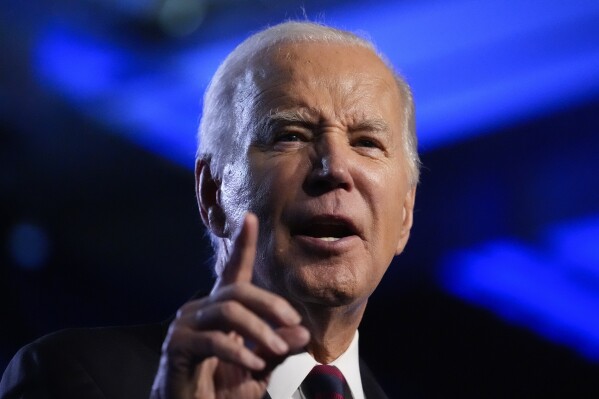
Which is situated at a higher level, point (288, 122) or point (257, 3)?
point (257, 3)

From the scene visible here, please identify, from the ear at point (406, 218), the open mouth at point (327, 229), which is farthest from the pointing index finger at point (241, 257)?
the ear at point (406, 218)

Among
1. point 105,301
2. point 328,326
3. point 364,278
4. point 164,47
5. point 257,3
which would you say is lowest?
point 105,301

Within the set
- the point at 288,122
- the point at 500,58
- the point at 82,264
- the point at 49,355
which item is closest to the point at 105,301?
the point at 82,264

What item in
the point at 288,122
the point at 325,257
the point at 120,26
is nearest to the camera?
the point at 325,257

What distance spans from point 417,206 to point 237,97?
956 mm

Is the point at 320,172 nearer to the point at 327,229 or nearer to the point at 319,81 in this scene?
the point at 327,229

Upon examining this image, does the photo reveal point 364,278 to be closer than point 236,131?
Yes

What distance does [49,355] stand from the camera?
1.56 m

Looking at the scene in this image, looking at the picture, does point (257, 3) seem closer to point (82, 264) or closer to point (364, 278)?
point (82, 264)

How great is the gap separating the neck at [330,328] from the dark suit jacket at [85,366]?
0.31m

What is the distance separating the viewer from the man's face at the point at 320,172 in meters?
1.56

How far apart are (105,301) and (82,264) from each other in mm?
127

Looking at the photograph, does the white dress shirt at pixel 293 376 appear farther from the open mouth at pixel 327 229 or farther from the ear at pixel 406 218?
the ear at pixel 406 218

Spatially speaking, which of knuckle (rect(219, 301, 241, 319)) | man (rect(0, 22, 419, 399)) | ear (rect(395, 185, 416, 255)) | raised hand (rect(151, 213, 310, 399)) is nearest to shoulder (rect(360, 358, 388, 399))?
man (rect(0, 22, 419, 399))
